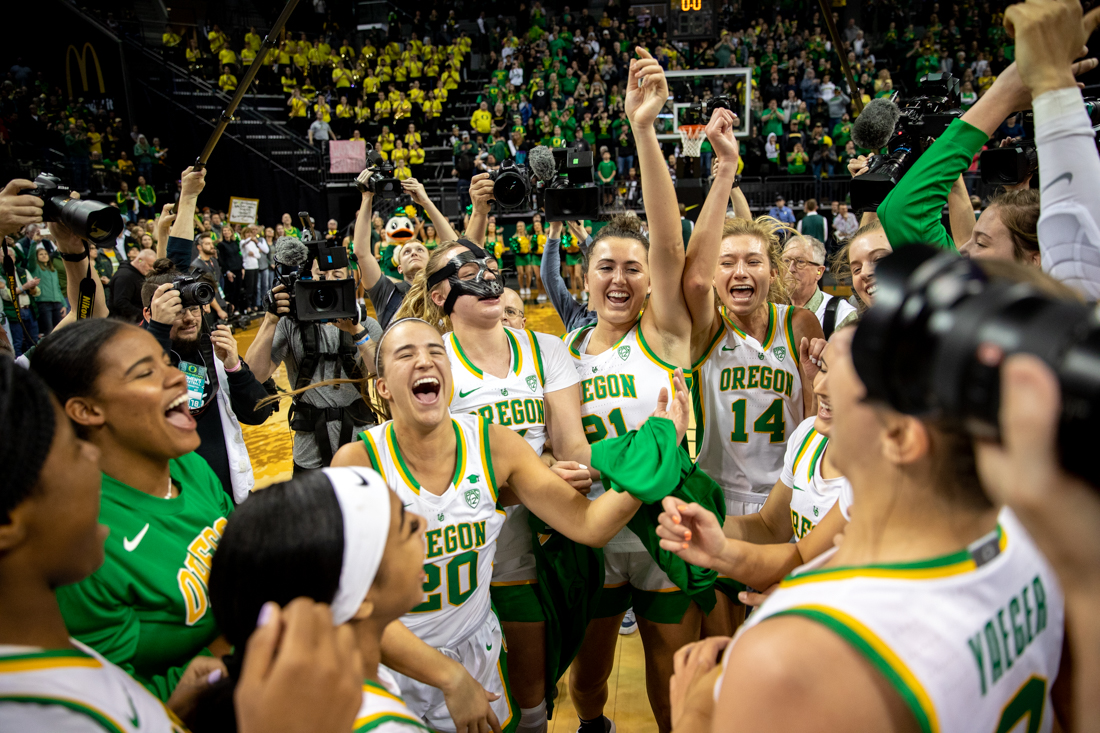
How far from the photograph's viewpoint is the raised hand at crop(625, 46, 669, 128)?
2.51 m

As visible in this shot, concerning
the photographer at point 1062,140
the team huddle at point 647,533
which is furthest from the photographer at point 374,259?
the photographer at point 1062,140

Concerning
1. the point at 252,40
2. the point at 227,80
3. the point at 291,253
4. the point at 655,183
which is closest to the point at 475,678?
the point at 655,183

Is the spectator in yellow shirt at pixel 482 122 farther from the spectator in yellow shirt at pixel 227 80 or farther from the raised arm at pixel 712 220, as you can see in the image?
the raised arm at pixel 712 220

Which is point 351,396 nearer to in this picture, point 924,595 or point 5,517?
point 5,517

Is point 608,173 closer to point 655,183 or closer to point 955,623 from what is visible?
point 655,183

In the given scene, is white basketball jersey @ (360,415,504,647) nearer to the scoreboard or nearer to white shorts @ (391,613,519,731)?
white shorts @ (391,613,519,731)

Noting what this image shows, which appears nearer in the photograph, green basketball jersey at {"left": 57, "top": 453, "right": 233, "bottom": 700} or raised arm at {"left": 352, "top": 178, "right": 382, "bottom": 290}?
green basketball jersey at {"left": 57, "top": 453, "right": 233, "bottom": 700}

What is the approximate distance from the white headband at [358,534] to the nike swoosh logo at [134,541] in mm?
732

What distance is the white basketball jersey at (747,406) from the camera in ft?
9.84

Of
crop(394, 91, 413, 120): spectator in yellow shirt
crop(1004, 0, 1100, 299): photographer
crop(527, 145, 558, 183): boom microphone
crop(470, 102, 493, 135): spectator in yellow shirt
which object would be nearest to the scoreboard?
crop(470, 102, 493, 135): spectator in yellow shirt

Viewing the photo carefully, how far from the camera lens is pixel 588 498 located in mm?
2426

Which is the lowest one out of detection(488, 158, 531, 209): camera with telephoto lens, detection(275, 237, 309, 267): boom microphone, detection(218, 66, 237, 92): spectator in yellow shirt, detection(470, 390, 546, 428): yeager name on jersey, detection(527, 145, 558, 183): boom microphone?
detection(470, 390, 546, 428): yeager name on jersey

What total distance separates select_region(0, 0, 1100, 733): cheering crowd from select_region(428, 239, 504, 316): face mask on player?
0.04ft

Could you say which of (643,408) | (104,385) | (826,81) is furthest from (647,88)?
(826,81)
